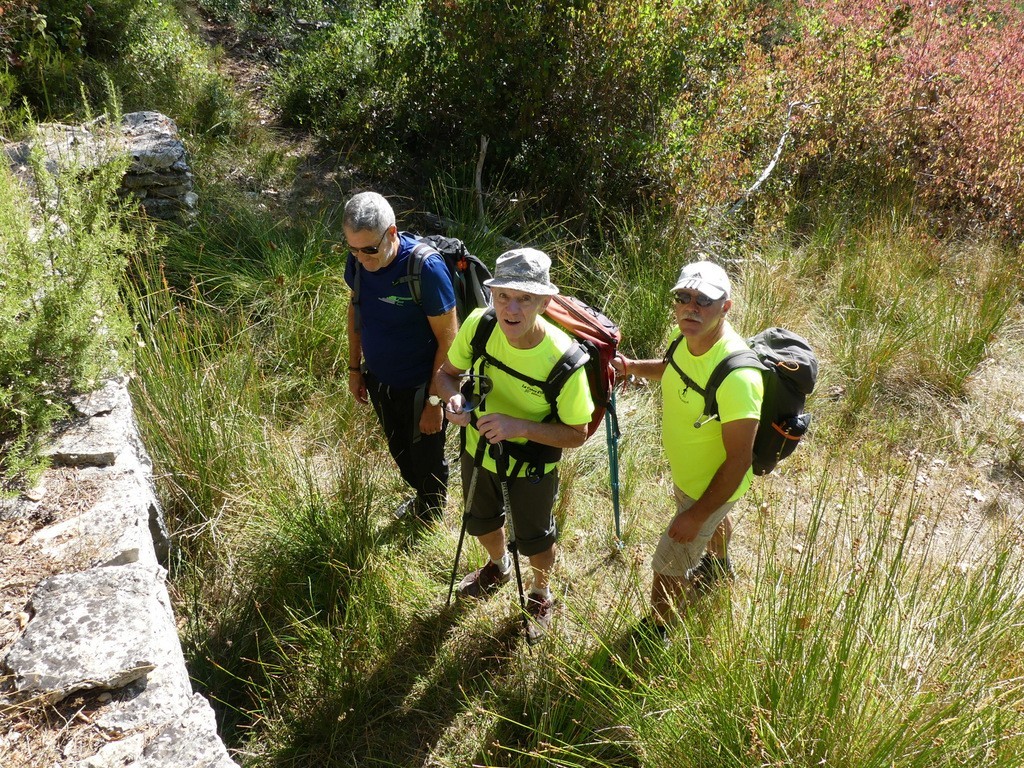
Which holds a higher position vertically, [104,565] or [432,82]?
[432,82]

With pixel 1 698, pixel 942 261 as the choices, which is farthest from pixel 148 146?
pixel 942 261

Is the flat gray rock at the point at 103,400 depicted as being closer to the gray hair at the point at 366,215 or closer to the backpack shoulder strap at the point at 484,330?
the gray hair at the point at 366,215

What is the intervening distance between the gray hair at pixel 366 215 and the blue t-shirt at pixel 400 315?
0.77 feet

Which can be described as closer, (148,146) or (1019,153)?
(148,146)

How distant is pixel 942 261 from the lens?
702 cm

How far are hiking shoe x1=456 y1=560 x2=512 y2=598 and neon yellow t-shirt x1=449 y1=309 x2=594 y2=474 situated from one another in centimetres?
82

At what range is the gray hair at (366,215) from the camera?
A: 332 cm

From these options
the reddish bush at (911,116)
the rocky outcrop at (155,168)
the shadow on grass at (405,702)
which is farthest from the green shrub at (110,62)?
the shadow on grass at (405,702)

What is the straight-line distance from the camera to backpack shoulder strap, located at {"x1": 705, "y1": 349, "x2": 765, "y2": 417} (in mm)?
2766

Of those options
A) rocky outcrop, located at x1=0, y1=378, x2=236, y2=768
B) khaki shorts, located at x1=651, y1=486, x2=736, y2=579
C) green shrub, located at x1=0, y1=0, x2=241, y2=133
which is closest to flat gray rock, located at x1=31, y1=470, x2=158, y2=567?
rocky outcrop, located at x1=0, y1=378, x2=236, y2=768

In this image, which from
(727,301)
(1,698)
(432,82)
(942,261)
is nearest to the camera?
(1,698)

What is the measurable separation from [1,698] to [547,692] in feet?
5.95

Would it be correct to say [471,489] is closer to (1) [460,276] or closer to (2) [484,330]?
(2) [484,330]

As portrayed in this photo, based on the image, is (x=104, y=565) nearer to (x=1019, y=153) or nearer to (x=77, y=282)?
(x=77, y=282)
